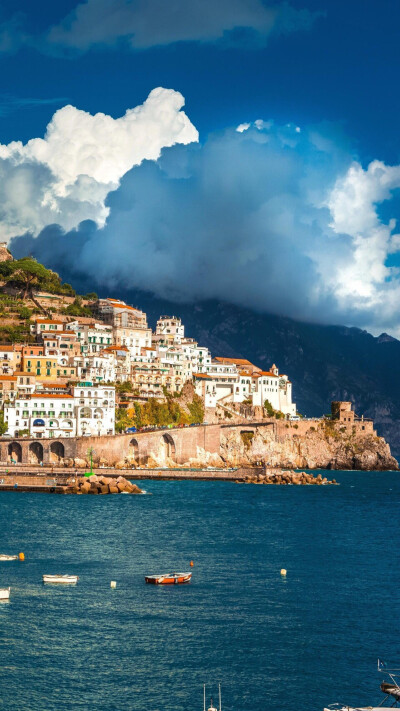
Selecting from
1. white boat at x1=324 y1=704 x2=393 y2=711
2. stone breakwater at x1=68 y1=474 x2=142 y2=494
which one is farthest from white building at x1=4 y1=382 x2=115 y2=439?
white boat at x1=324 y1=704 x2=393 y2=711

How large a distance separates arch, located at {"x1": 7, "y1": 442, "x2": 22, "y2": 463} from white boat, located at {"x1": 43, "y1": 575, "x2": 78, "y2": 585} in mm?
73072

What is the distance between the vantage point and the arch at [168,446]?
132875 mm

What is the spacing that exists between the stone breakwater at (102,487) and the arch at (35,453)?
21.1 meters

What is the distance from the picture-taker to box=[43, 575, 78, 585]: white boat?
4869cm

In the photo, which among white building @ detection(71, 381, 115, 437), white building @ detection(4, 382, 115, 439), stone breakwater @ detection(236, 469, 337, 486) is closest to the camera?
white building @ detection(4, 382, 115, 439)

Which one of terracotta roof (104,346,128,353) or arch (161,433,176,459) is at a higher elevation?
terracotta roof (104,346,128,353)

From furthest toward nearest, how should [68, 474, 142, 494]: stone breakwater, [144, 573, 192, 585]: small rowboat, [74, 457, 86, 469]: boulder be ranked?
[74, 457, 86, 469]: boulder, [68, 474, 142, 494]: stone breakwater, [144, 573, 192, 585]: small rowboat

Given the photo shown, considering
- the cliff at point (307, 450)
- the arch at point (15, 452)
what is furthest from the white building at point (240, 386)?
the arch at point (15, 452)

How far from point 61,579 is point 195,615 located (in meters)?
8.66

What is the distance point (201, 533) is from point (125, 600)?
82.7ft

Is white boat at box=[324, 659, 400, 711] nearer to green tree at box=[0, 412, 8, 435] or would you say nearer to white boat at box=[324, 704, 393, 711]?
white boat at box=[324, 704, 393, 711]

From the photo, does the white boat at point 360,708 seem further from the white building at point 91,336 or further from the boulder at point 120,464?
the white building at point 91,336

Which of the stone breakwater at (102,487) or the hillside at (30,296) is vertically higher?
the hillside at (30,296)

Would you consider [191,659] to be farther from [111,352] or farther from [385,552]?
[111,352]
